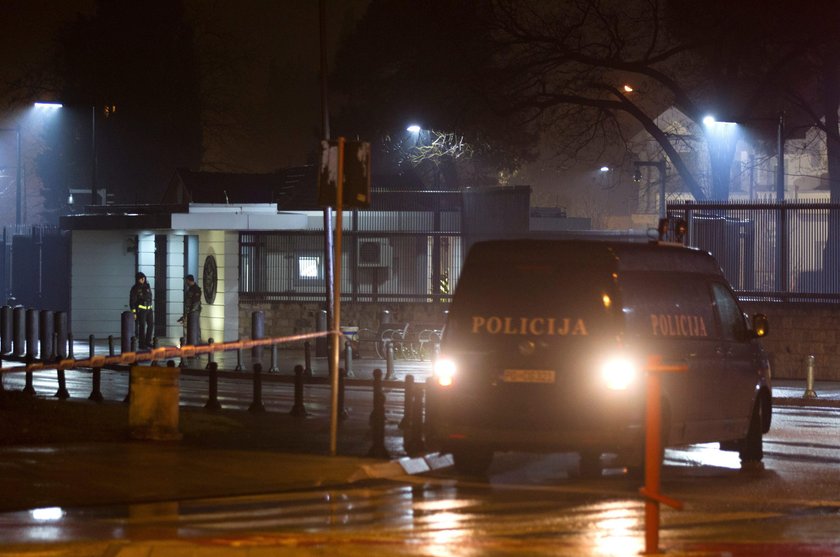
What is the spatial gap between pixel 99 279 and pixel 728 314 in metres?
30.2

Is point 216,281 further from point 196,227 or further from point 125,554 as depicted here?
point 125,554

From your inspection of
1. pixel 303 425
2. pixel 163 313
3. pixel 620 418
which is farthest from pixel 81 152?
pixel 620 418

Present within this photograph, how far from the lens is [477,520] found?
34.0ft

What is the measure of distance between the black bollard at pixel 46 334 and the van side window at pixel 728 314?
19.1 meters

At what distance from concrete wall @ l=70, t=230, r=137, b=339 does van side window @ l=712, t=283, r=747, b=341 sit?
2947cm

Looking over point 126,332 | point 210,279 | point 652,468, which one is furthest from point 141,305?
point 652,468

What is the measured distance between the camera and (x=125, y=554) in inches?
346

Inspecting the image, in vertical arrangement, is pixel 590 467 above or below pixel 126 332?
below

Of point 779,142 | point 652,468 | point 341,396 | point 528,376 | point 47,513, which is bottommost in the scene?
point 47,513

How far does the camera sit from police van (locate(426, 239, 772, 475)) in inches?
482

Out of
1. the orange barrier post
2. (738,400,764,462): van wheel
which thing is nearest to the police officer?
(738,400,764,462): van wheel

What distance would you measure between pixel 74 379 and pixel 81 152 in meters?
55.8

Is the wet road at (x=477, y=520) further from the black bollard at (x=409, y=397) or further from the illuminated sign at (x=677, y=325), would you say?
the black bollard at (x=409, y=397)

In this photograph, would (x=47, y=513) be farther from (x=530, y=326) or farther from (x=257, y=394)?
(x=257, y=394)
